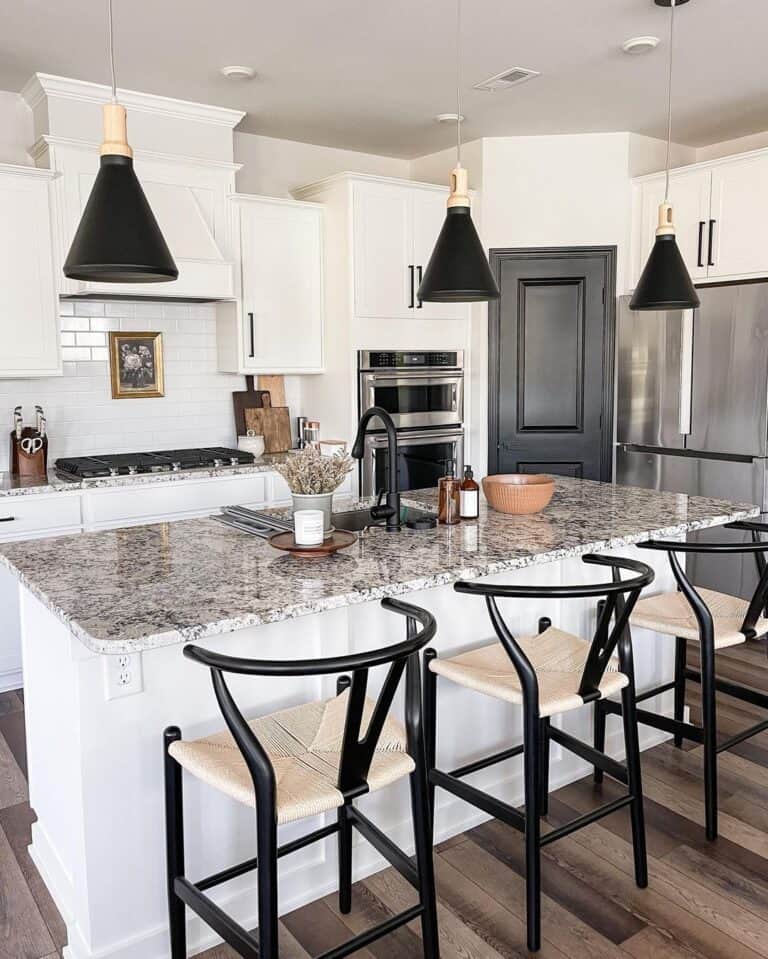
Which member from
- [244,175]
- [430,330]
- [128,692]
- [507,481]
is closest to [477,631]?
[507,481]

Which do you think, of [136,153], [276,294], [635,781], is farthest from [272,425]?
[635,781]

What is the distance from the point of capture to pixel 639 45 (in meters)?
3.55

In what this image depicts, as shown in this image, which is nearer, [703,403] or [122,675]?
[122,675]

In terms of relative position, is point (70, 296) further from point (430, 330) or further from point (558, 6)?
point (558, 6)

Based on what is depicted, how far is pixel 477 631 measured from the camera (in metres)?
2.64

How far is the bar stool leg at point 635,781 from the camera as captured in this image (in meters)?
2.33

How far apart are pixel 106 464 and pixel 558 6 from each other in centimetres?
280

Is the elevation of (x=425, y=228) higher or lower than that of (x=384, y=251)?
higher

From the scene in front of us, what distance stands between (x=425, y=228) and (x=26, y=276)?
86.3 inches

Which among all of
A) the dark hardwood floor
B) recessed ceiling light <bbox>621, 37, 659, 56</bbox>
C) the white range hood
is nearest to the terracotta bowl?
the dark hardwood floor

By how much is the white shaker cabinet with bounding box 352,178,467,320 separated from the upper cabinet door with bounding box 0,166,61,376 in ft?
5.19

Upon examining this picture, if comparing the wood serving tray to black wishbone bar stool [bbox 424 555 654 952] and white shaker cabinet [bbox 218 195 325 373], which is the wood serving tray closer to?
black wishbone bar stool [bbox 424 555 654 952]

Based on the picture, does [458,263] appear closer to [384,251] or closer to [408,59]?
[408,59]

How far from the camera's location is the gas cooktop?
4039mm
